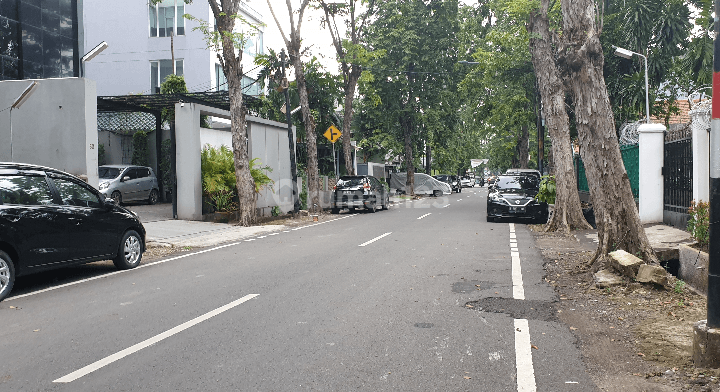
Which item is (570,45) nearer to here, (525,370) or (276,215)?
(525,370)

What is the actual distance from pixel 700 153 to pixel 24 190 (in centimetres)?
1127

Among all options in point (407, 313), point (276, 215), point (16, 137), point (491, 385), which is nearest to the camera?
point (491, 385)

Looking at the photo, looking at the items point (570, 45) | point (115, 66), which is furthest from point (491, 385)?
point (115, 66)

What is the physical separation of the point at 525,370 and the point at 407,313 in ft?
6.59

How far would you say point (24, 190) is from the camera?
25.8 feet

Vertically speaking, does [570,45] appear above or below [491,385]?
above

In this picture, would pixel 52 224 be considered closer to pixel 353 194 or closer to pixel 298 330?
pixel 298 330

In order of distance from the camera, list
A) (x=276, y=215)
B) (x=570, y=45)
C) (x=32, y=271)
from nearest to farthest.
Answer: (x=32, y=271) < (x=570, y=45) < (x=276, y=215)

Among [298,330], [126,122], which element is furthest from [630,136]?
[126,122]

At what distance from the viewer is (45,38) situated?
17.4 m

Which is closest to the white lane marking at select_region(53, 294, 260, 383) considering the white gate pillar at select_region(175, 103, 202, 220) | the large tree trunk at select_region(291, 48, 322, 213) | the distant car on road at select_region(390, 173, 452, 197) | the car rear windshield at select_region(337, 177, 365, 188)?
the white gate pillar at select_region(175, 103, 202, 220)

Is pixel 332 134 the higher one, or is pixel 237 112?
pixel 237 112

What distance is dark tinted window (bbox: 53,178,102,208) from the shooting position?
8.62 meters

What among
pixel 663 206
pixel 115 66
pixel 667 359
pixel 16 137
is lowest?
pixel 667 359
